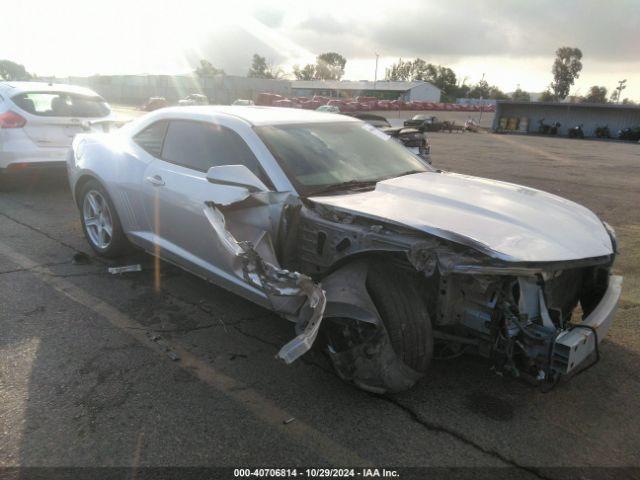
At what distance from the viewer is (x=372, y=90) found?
287 feet

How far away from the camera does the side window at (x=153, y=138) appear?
432cm

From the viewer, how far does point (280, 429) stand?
8.54 ft

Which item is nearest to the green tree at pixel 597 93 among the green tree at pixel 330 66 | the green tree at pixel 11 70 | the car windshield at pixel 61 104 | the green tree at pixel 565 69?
the green tree at pixel 565 69

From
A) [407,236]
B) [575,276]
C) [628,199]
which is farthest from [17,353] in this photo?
[628,199]

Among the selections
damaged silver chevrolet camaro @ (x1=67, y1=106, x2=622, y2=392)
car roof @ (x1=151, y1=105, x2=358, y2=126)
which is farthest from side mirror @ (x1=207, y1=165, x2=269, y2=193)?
car roof @ (x1=151, y1=105, x2=358, y2=126)

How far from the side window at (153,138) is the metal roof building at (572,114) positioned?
1563 inches

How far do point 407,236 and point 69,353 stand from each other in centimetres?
232

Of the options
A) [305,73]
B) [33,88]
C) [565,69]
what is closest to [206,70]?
[305,73]

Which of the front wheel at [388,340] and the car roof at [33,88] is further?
the car roof at [33,88]

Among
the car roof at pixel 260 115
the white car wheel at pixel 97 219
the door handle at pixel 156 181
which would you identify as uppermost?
the car roof at pixel 260 115

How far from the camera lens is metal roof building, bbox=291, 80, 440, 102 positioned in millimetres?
86062

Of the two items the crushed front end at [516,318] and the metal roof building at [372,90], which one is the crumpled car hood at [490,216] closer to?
the crushed front end at [516,318]

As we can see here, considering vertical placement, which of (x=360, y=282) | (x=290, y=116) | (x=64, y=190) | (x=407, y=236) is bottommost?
(x=64, y=190)

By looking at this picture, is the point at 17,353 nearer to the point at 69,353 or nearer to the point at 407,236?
the point at 69,353
